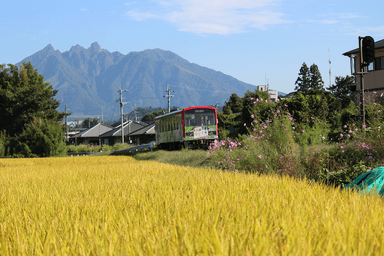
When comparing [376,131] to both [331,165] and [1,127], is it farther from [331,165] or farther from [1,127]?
[1,127]

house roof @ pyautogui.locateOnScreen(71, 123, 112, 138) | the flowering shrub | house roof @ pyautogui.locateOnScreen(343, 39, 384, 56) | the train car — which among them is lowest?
the flowering shrub

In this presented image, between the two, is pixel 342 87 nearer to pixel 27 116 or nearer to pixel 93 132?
pixel 27 116

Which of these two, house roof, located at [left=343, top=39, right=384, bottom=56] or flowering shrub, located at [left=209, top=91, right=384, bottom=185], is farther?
house roof, located at [left=343, top=39, right=384, bottom=56]

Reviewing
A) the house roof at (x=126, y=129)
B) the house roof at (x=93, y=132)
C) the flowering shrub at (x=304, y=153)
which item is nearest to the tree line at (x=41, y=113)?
the flowering shrub at (x=304, y=153)

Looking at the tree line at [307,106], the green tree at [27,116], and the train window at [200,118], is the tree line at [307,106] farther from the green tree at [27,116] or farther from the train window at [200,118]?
the green tree at [27,116]

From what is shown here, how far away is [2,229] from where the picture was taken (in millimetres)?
2738

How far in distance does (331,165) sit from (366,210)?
20.2ft

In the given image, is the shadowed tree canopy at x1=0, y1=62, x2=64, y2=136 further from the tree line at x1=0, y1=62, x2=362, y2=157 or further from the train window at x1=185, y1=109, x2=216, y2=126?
the train window at x1=185, y1=109, x2=216, y2=126

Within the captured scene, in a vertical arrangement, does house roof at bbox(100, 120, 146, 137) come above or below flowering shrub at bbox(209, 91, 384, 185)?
above

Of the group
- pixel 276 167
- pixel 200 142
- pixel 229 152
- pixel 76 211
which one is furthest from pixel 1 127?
pixel 76 211

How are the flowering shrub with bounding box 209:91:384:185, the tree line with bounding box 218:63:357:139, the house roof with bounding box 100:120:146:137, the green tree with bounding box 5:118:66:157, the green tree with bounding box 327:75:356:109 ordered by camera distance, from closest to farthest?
the flowering shrub with bounding box 209:91:384:185
the tree line with bounding box 218:63:357:139
the green tree with bounding box 5:118:66:157
the green tree with bounding box 327:75:356:109
the house roof with bounding box 100:120:146:137

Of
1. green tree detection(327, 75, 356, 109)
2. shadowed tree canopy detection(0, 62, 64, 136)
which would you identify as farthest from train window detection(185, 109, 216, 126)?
green tree detection(327, 75, 356, 109)

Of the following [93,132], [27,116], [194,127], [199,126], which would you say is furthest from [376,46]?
[93,132]

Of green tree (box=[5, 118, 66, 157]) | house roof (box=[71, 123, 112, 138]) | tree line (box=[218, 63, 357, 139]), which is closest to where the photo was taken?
tree line (box=[218, 63, 357, 139])
